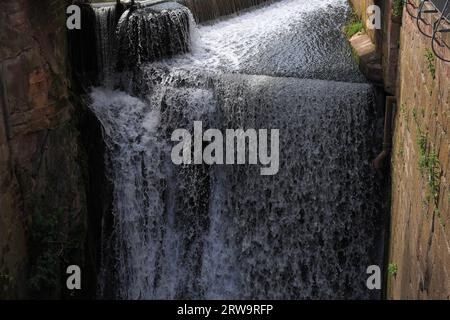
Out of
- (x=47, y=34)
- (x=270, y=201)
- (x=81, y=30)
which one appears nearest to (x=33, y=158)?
(x=47, y=34)

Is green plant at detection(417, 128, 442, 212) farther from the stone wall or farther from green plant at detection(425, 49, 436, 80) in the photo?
green plant at detection(425, 49, 436, 80)

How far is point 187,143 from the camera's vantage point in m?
9.05

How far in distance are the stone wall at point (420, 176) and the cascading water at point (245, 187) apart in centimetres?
92

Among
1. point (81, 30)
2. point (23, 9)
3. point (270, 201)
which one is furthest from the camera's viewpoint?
point (81, 30)

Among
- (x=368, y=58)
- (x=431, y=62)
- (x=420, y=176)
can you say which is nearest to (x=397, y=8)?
(x=368, y=58)

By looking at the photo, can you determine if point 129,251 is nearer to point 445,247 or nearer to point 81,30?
point 81,30

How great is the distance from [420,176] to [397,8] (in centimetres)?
289

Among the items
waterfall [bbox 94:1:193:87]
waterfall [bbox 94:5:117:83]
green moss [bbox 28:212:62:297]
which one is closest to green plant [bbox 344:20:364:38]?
waterfall [bbox 94:1:193:87]

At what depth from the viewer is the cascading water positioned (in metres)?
8.48

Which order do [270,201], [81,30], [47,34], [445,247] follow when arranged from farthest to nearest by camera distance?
[81,30]
[270,201]
[47,34]
[445,247]

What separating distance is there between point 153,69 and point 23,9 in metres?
2.29

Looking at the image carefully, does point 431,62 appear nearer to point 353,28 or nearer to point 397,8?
point 397,8

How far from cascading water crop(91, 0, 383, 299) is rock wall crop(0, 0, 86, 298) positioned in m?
0.65

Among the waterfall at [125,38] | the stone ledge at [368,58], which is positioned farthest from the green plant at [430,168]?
the waterfall at [125,38]
